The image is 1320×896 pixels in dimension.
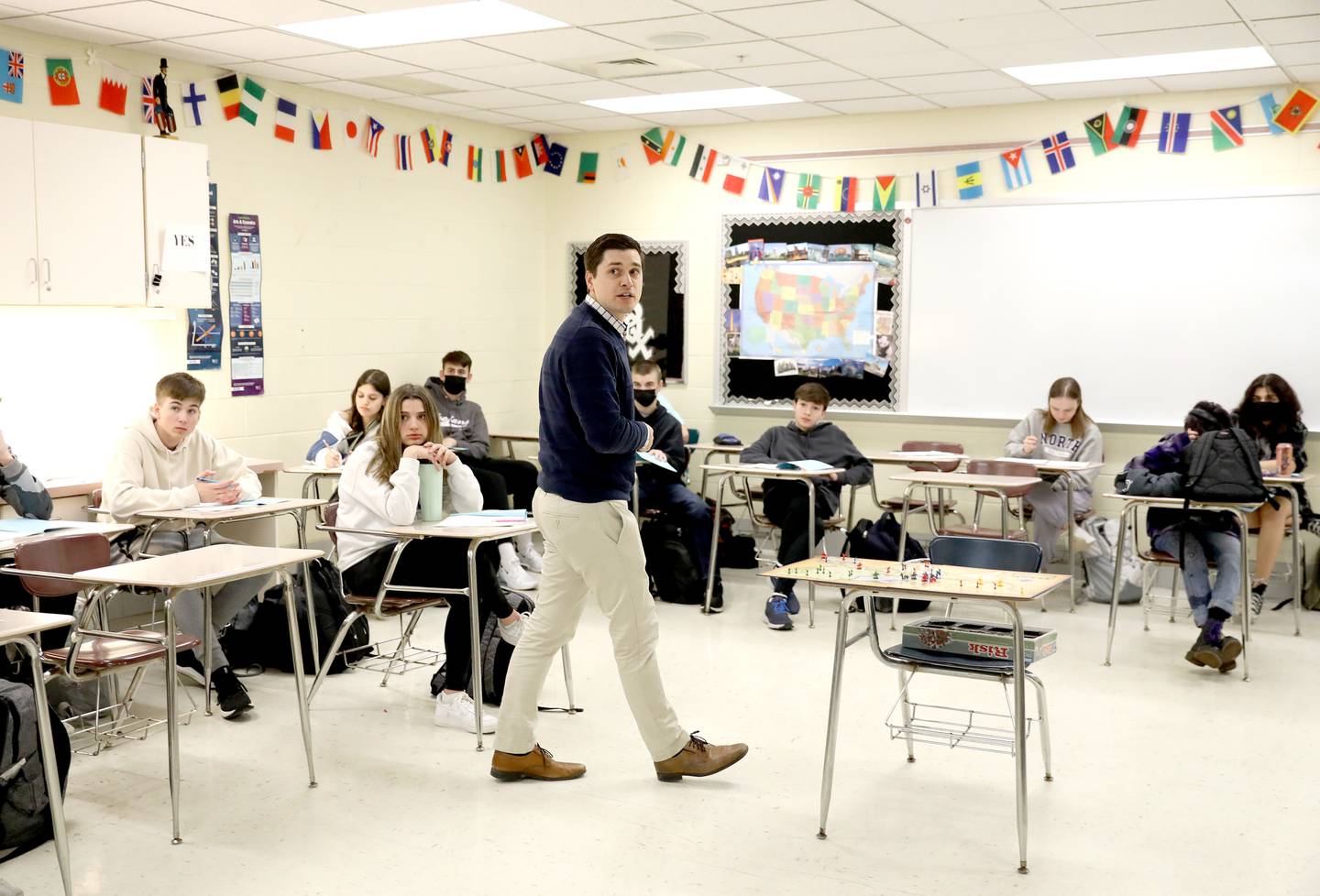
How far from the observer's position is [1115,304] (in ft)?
24.3

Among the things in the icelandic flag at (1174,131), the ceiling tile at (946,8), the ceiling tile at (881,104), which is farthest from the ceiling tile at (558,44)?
the icelandic flag at (1174,131)

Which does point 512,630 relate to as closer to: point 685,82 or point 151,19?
point 151,19

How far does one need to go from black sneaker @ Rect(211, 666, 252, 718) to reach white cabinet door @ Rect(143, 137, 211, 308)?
2147mm

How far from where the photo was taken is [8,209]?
528 cm

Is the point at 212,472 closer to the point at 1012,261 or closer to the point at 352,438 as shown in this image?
the point at 352,438

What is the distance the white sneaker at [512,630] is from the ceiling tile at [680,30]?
2.64m

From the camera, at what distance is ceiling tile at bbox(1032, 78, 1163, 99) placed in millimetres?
6844

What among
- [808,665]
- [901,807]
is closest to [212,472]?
[808,665]

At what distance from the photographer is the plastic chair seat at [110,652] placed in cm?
374

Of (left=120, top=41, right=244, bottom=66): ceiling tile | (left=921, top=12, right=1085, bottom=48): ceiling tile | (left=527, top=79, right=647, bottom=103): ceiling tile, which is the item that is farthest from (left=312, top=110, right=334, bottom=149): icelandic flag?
(left=921, top=12, right=1085, bottom=48): ceiling tile

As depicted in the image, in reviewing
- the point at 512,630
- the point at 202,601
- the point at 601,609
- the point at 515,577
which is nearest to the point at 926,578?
the point at 601,609

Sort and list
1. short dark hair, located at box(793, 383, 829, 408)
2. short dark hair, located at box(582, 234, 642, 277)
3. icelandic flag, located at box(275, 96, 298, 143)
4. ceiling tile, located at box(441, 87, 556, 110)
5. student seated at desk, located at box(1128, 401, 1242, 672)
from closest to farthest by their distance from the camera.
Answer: short dark hair, located at box(582, 234, 642, 277) → student seated at desk, located at box(1128, 401, 1242, 672) → short dark hair, located at box(793, 383, 829, 408) → icelandic flag, located at box(275, 96, 298, 143) → ceiling tile, located at box(441, 87, 556, 110)

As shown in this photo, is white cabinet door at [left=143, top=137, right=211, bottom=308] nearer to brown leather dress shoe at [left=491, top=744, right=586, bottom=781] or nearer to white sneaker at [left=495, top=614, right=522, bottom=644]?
white sneaker at [left=495, top=614, right=522, bottom=644]

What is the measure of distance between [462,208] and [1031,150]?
354cm
